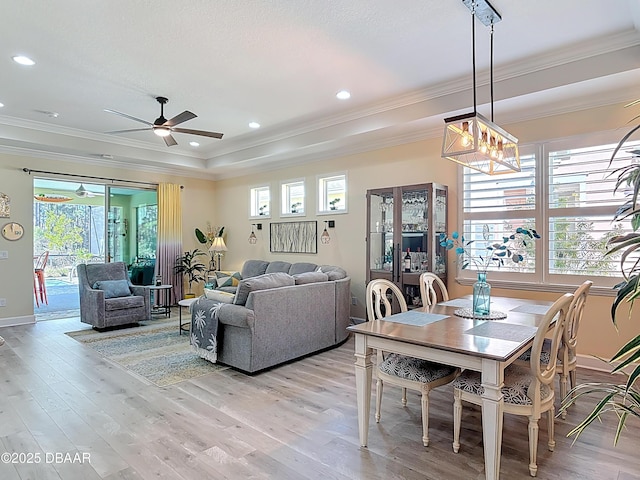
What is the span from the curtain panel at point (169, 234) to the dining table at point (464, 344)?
19.9ft

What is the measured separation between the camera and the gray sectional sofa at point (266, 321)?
3.94 meters

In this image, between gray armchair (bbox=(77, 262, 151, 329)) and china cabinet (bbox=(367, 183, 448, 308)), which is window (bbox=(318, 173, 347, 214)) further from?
gray armchair (bbox=(77, 262, 151, 329))

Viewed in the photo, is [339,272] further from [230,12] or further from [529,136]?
[230,12]

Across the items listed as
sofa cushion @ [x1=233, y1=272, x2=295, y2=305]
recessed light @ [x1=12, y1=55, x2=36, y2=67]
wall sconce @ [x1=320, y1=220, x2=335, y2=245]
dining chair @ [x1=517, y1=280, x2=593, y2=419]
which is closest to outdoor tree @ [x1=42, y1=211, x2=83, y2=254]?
recessed light @ [x1=12, y1=55, x2=36, y2=67]

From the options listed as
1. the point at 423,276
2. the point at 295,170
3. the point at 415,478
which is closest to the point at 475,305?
the point at 423,276

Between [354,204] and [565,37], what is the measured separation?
3460mm

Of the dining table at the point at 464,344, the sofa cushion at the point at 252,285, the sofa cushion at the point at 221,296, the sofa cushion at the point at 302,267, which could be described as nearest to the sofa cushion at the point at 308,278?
the sofa cushion at the point at 252,285

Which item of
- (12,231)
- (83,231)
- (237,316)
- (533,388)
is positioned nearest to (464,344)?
(533,388)

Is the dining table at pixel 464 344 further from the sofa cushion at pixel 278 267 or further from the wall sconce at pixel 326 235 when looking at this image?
the sofa cushion at pixel 278 267

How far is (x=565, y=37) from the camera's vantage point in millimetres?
3361

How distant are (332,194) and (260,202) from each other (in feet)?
6.57

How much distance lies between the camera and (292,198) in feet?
23.9

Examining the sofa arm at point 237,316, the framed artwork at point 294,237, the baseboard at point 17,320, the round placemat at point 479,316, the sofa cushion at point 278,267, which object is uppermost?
the framed artwork at point 294,237

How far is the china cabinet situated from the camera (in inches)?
191
